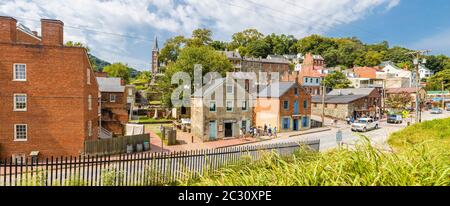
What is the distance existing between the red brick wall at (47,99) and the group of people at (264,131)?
58.2 feet

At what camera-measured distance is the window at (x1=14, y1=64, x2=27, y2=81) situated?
18.7 m

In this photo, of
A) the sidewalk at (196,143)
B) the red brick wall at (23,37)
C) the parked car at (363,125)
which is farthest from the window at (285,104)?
the red brick wall at (23,37)

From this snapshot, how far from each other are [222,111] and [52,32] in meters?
17.3

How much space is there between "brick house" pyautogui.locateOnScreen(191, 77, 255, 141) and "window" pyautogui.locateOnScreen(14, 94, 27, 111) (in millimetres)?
15332

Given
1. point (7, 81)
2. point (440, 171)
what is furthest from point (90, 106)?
point (440, 171)

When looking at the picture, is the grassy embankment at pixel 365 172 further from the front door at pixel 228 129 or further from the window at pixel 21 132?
the front door at pixel 228 129

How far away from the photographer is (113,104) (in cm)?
3966

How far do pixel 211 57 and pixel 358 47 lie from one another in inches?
4289

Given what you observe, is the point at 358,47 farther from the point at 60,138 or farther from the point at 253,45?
the point at 60,138

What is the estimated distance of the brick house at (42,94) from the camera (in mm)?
18484

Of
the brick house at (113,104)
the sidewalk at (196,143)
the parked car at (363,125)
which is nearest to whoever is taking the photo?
the sidewalk at (196,143)

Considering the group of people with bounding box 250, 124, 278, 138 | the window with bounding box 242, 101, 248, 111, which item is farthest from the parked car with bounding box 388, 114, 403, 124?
the window with bounding box 242, 101, 248, 111

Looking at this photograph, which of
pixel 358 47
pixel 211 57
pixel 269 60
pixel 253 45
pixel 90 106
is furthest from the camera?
pixel 358 47
